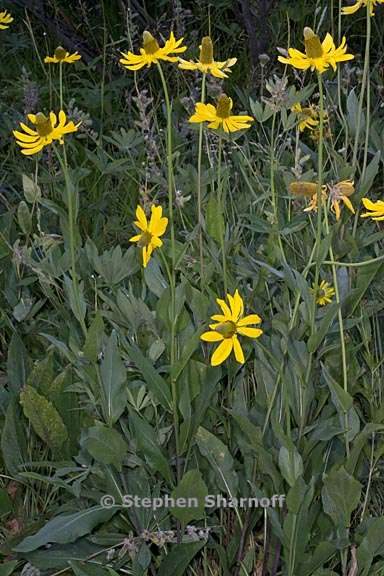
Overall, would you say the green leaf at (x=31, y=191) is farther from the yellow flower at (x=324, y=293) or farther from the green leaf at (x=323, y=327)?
the green leaf at (x=323, y=327)

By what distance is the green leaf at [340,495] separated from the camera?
140 cm

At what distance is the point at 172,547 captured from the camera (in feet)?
4.95

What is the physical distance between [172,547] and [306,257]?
0.66 meters

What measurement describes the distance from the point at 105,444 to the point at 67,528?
15cm

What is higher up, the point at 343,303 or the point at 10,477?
the point at 343,303

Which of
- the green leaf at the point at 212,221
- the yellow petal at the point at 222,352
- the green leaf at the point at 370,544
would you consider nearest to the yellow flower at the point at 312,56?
the green leaf at the point at 212,221

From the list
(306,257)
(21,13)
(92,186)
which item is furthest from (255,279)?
(21,13)

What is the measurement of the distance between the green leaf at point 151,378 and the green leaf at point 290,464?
0.22 m

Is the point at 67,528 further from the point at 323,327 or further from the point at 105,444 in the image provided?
the point at 323,327

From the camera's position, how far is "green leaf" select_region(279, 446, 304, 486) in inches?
55.4

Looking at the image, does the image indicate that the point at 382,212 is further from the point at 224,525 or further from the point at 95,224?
the point at 95,224

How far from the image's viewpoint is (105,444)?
1.47 m

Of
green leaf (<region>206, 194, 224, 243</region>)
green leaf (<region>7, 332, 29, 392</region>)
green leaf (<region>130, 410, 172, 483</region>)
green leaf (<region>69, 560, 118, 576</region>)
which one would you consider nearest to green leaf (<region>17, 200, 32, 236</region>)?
green leaf (<region>7, 332, 29, 392</region>)

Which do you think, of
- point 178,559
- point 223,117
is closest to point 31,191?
point 223,117
